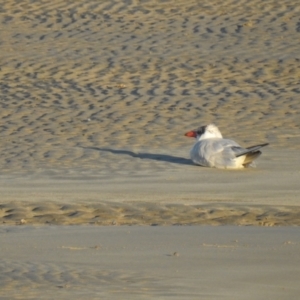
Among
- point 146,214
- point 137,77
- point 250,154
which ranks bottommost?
point 146,214

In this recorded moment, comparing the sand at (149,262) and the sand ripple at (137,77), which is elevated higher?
the sand ripple at (137,77)

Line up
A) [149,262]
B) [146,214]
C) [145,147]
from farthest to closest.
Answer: [145,147] < [146,214] < [149,262]

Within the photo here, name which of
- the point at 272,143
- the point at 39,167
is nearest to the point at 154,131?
the point at 272,143

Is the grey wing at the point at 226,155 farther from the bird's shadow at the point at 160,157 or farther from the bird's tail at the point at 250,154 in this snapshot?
the bird's shadow at the point at 160,157

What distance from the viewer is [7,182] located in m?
9.30

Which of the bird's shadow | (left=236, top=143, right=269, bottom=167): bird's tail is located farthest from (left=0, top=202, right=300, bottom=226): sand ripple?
the bird's shadow

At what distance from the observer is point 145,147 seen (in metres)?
11.2

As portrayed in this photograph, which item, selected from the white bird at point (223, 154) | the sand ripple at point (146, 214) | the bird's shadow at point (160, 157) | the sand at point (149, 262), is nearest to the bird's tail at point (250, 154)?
the white bird at point (223, 154)

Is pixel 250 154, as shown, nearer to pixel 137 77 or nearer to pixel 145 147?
pixel 145 147

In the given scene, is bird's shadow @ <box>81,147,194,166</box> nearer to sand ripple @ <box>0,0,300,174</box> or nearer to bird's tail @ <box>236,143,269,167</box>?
sand ripple @ <box>0,0,300,174</box>

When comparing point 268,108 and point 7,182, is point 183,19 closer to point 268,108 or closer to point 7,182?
point 268,108

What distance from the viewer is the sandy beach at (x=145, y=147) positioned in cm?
585

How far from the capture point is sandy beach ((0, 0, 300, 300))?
585 cm

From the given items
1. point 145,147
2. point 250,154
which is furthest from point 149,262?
point 145,147
